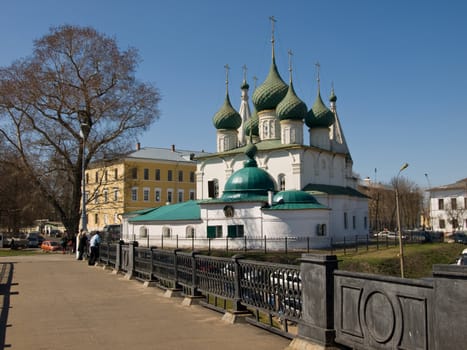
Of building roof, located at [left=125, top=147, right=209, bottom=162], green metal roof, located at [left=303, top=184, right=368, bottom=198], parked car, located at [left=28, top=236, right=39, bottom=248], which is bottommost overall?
parked car, located at [left=28, top=236, right=39, bottom=248]

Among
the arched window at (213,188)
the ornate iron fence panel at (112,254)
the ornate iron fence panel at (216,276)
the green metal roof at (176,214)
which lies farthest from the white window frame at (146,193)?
the ornate iron fence panel at (216,276)

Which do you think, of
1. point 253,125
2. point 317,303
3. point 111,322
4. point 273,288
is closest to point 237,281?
point 273,288

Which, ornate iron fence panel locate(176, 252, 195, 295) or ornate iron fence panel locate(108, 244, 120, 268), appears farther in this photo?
ornate iron fence panel locate(108, 244, 120, 268)

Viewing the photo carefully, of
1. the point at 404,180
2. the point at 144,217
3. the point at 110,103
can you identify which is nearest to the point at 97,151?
the point at 110,103

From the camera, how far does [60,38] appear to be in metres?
32.0

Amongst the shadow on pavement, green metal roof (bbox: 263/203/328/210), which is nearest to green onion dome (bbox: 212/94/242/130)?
green metal roof (bbox: 263/203/328/210)

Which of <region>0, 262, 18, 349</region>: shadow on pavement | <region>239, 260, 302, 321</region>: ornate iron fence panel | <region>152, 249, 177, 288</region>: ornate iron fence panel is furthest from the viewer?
<region>152, 249, 177, 288</region>: ornate iron fence panel

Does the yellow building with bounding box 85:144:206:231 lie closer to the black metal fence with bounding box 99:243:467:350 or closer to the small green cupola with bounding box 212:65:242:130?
the small green cupola with bounding box 212:65:242:130

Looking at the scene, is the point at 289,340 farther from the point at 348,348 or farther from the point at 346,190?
the point at 346,190

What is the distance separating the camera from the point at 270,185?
36.9m

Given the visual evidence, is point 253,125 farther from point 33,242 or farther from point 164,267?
point 164,267

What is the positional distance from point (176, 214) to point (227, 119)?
1149cm

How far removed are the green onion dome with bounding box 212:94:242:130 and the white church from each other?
9cm

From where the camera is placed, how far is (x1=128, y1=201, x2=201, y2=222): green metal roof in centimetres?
3925
